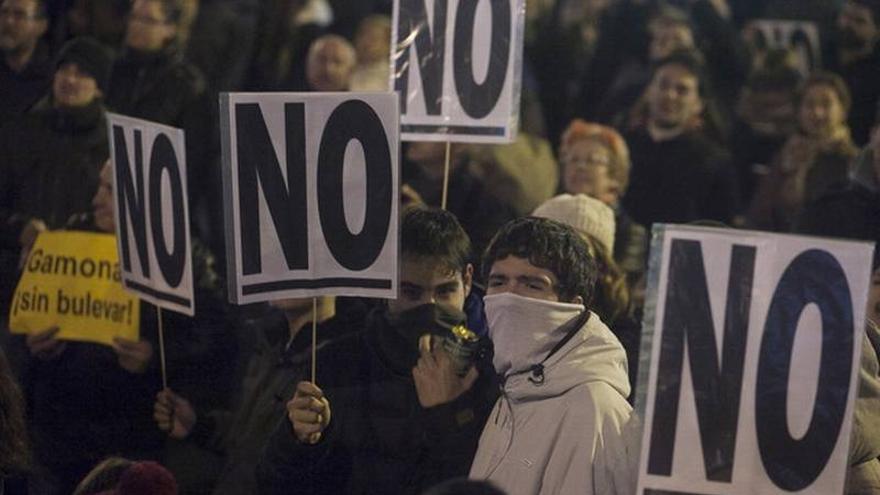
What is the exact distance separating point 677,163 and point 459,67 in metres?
3.21

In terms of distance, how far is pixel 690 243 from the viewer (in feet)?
17.3

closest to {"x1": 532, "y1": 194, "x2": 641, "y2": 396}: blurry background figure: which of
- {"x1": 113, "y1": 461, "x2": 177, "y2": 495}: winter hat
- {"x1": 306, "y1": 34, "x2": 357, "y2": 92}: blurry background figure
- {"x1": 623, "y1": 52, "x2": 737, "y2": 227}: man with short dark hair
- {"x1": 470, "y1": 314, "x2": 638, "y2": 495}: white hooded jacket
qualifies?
{"x1": 470, "y1": 314, "x2": 638, "y2": 495}: white hooded jacket

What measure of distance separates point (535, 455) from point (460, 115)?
1.96 m

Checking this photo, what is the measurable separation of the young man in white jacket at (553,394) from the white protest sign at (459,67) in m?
1.50

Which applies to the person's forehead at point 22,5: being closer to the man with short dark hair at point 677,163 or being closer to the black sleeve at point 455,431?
the man with short dark hair at point 677,163

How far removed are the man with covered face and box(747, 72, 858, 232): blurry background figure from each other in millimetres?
4288

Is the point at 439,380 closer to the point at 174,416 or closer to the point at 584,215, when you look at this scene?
the point at 174,416

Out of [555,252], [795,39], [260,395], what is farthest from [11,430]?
[795,39]

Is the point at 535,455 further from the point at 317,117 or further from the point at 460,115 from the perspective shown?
the point at 460,115

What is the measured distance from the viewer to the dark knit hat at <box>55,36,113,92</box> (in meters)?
8.80

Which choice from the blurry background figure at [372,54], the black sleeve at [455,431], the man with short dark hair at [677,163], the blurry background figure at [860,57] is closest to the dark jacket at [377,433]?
the black sleeve at [455,431]

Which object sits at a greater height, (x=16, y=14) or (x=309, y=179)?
(x=16, y=14)

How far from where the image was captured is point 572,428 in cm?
552

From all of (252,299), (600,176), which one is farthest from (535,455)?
(600,176)
